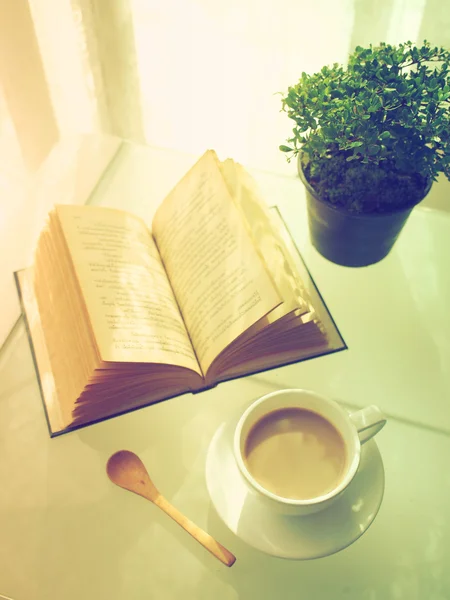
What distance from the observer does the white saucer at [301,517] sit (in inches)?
22.9

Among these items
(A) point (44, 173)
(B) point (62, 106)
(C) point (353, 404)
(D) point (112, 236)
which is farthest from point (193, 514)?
(B) point (62, 106)

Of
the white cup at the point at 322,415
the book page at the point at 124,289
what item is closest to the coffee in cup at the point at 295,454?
the white cup at the point at 322,415

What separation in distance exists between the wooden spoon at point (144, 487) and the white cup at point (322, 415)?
9 cm

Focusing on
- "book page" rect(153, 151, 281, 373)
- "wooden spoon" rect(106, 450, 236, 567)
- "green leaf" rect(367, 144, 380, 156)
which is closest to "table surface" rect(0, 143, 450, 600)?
"wooden spoon" rect(106, 450, 236, 567)

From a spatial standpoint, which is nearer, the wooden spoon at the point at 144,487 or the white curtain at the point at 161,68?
the wooden spoon at the point at 144,487

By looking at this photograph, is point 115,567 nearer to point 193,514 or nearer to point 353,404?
point 193,514

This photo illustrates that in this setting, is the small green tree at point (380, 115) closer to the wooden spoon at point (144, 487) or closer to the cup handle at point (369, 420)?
the cup handle at point (369, 420)

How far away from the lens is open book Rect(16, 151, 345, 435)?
0.63 m

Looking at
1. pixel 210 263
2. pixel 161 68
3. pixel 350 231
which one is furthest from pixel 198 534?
pixel 161 68

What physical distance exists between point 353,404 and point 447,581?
0.22m

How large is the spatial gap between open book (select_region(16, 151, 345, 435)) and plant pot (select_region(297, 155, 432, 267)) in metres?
0.07

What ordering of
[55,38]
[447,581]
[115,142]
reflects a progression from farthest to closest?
[115,142] → [55,38] → [447,581]

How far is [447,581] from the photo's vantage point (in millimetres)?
610

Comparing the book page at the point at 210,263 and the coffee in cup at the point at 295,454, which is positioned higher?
the book page at the point at 210,263
